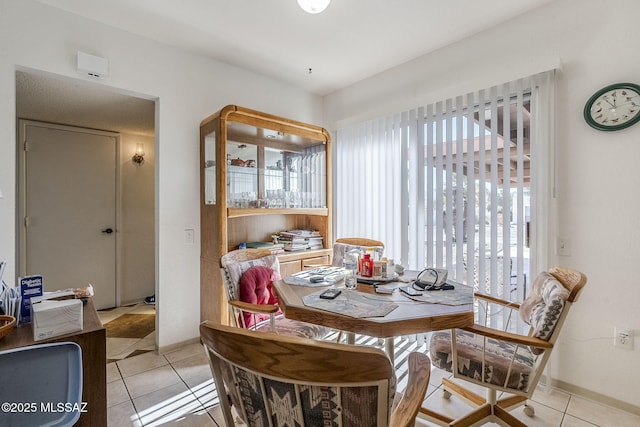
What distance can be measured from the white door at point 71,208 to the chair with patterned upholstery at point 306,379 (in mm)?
3865

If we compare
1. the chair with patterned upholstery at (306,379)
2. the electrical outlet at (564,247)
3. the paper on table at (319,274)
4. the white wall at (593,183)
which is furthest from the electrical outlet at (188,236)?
the electrical outlet at (564,247)

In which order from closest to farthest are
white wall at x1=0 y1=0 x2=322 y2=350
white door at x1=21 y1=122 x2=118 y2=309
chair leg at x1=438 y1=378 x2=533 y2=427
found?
chair leg at x1=438 y1=378 x2=533 y2=427 → white wall at x1=0 y1=0 x2=322 y2=350 → white door at x1=21 y1=122 x2=118 y2=309

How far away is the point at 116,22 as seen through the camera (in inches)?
90.0

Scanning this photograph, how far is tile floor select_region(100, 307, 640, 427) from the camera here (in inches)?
70.2

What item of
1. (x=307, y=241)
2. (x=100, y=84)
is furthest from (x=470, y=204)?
(x=100, y=84)

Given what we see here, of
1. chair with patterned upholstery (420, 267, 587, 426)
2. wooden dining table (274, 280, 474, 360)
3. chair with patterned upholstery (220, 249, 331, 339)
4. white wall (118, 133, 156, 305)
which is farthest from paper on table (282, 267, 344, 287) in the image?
white wall (118, 133, 156, 305)

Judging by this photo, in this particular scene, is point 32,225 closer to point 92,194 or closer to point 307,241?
point 92,194

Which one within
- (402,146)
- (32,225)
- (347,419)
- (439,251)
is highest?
(402,146)

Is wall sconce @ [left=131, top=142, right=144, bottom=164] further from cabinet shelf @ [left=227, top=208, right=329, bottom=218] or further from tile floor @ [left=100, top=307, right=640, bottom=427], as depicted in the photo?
tile floor @ [left=100, top=307, right=640, bottom=427]

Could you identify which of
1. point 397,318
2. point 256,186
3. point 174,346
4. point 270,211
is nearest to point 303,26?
point 256,186

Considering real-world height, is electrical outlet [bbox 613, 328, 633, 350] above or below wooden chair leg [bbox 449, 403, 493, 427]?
above

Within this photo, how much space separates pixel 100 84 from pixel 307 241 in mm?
2255

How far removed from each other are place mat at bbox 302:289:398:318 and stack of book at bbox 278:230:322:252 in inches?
61.9

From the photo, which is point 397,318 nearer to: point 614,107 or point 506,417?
point 506,417
